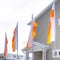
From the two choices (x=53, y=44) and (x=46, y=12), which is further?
(x=46, y=12)

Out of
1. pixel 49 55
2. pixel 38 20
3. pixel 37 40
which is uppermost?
pixel 38 20

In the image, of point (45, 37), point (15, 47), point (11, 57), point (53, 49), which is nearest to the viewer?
point (15, 47)

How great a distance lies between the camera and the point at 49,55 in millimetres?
29922

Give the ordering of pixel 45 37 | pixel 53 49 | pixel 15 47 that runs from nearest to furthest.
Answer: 1. pixel 15 47
2. pixel 53 49
3. pixel 45 37

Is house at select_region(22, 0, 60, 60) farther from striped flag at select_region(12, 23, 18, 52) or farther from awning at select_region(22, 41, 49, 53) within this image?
striped flag at select_region(12, 23, 18, 52)

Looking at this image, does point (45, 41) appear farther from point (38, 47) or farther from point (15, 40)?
point (15, 40)

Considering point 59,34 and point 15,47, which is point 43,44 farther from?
point 15,47

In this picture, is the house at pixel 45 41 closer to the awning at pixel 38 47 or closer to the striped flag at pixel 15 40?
the awning at pixel 38 47

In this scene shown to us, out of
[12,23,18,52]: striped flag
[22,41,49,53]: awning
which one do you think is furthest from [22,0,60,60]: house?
[12,23,18,52]: striped flag

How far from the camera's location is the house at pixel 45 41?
2928 cm

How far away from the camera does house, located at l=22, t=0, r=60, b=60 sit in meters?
29.3

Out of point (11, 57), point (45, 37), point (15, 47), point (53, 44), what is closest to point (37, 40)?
point (45, 37)

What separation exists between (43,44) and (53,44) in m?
1.73

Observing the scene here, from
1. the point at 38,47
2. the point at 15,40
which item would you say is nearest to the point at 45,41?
the point at 38,47
